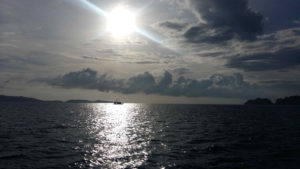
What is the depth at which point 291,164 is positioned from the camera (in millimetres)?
24594

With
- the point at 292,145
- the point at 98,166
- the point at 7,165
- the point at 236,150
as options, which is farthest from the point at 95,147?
the point at 292,145

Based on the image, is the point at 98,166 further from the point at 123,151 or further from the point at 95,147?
the point at 95,147

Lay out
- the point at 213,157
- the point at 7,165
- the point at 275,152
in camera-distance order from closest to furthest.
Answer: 1. the point at 7,165
2. the point at 213,157
3. the point at 275,152

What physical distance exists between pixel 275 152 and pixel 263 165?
7376 millimetres

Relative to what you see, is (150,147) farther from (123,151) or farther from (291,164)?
(291,164)

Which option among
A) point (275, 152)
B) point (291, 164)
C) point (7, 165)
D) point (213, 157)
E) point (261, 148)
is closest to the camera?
point (7, 165)

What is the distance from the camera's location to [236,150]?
31.5 m

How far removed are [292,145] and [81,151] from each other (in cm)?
3264

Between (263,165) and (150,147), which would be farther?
(150,147)

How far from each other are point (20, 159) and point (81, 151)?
742 centimetres

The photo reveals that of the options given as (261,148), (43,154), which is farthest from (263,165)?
(43,154)

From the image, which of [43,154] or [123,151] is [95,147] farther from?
[43,154]

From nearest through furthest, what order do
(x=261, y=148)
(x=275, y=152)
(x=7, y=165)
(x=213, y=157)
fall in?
(x=7, y=165)
(x=213, y=157)
(x=275, y=152)
(x=261, y=148)

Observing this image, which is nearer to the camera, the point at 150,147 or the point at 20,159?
the point at 20,159
